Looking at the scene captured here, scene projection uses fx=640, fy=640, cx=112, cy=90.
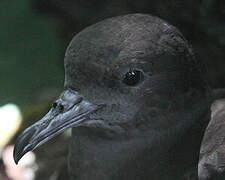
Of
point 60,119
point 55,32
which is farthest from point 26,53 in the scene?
point 60,119

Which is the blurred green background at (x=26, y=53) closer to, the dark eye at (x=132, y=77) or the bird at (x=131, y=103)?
the bird at (x=131, y=103)

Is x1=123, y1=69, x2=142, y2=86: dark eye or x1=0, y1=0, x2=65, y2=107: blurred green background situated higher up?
x1=123, y1=69, x2=142, y2=86: dark eye

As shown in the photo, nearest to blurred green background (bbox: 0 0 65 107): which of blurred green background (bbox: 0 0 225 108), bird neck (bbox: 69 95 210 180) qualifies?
blurred green background (bbox: 0 0 225 108)

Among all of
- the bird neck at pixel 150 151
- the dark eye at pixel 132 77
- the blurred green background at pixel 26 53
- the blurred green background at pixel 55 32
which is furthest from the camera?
the blurred green background at pixel 26 53

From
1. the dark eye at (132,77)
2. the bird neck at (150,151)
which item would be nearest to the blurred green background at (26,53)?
the bird neck at (150,151)

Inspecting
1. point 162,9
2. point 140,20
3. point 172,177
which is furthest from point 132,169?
point 162,9

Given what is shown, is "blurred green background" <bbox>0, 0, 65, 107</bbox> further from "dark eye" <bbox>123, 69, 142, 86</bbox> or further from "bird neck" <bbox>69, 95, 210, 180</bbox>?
"dark eye" <bbox>123, 69, 142, 86</bbox>

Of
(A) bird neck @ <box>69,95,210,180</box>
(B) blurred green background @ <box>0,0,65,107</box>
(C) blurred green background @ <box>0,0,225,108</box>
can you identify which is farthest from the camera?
(B) blurred green background @ <box>0,0,65,107</box>

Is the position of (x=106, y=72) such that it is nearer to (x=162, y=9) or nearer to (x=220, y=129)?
(x=220, y=129)
